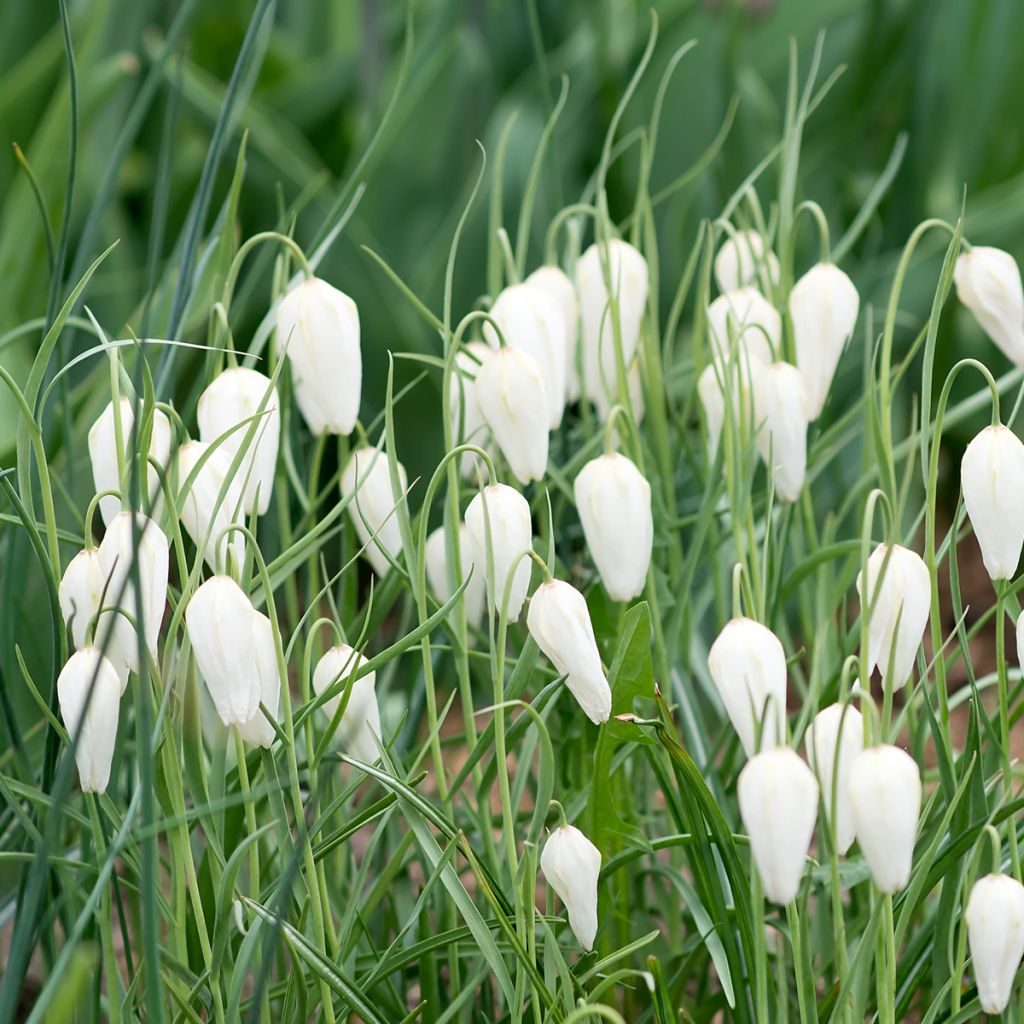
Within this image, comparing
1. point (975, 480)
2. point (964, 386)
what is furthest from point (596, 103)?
point (975, 480)

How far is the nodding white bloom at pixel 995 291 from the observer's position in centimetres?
80

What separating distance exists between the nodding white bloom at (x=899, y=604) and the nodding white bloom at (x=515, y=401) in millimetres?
196

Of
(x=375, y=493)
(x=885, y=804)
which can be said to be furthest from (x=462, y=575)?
(x=885, y=804)

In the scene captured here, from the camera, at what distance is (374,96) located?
158cm

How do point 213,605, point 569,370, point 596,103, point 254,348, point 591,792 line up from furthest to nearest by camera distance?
point 596,103 < point 569,370 < point 254,348 < point 591,792 < point 213,605

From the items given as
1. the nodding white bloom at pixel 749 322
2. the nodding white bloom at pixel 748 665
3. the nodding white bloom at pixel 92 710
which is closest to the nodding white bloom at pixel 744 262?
the nodding white bloom at pixel 749 322

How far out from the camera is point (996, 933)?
0.54m

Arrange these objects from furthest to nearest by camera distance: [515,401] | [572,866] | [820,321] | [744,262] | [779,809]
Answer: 1. [744,262]
2. [820,321]
3. [515,401]
4. [572,866]
5. [779,809]

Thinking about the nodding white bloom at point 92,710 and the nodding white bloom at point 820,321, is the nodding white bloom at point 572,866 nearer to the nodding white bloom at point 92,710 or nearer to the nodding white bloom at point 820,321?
the nodding white bloom at point 92,710

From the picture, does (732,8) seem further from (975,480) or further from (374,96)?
(975,480)

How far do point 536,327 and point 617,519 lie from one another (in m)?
0.16

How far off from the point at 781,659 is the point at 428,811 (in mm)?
179

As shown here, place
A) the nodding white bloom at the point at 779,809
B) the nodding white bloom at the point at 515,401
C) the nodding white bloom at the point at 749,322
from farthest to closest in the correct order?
the nodding white bloom at the point at 749,322, the nodding white bloom at the point at 515,401, the nodding white bloom at the point at 779,809

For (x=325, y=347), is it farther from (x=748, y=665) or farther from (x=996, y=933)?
(x=996, y=933)
